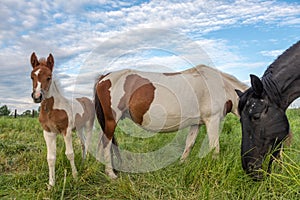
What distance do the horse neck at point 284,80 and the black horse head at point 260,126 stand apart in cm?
1

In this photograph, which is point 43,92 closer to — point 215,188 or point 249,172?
point 215,188

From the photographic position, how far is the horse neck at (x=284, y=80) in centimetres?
347

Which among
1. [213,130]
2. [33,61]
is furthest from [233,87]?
[33,61]

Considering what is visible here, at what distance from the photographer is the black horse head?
11.1ft

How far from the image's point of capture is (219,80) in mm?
5082

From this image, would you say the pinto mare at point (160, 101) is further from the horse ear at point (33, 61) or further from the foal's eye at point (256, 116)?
the foal's eye at point (256, 116)

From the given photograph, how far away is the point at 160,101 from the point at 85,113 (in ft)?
4.07

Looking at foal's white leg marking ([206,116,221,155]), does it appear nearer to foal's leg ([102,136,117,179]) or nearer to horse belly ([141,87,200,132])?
horse belly ([141,87,200,132])

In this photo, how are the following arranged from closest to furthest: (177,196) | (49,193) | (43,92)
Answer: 1. (177,196)
2. (49,193)
3. (43,92)

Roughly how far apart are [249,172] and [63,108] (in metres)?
2.51

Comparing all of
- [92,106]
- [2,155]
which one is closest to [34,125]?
[2,155]

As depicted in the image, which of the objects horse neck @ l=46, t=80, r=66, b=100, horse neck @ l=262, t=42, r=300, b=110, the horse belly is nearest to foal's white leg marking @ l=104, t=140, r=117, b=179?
the horse belly

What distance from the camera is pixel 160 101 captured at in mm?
4715

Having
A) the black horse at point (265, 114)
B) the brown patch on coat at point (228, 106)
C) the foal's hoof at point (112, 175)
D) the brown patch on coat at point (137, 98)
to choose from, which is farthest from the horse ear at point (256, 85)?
the foal's hoof at point (112, 175)
